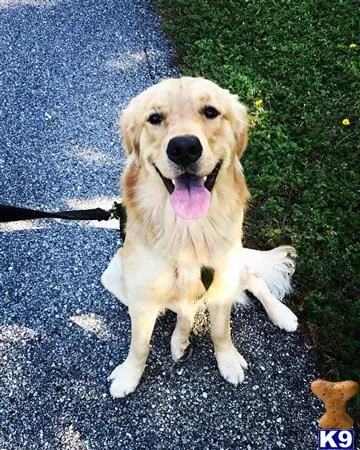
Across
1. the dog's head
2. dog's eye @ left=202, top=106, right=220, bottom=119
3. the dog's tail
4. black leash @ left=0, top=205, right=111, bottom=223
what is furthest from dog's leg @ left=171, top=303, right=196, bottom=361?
dog's eye @ left=202, top=106, right=220, bottom=119

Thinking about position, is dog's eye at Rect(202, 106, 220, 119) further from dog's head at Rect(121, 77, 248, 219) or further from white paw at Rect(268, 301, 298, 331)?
white paw at Rect(268, 301, 298, 331)

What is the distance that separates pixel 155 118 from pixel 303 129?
2.06 m

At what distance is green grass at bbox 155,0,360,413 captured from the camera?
10.1 feet

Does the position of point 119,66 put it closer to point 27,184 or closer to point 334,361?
point 27,184

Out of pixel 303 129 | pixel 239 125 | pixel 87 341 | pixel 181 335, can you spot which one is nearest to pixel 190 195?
pixel 239 125

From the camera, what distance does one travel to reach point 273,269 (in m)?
3.09

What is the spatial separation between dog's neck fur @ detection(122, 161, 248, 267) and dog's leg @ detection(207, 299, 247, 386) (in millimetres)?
449

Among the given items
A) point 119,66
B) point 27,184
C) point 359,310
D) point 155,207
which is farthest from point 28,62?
point 359,310

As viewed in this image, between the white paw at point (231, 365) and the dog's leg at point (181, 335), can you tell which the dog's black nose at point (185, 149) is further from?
the white paw at point (231, 365)

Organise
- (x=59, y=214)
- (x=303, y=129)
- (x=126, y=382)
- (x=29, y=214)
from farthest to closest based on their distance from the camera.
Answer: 1. (x=303, y=129)
2. (x=126, y=382)
3. (x=59, y=214)
4. (x=29, y=214)

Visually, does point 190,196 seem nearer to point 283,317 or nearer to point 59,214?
point 59,214

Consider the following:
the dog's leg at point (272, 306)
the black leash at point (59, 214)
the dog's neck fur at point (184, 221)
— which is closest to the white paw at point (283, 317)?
the dog's leg at point (272, 306)

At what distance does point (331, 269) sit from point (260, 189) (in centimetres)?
78

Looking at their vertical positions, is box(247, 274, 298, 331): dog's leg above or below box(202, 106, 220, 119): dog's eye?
below
